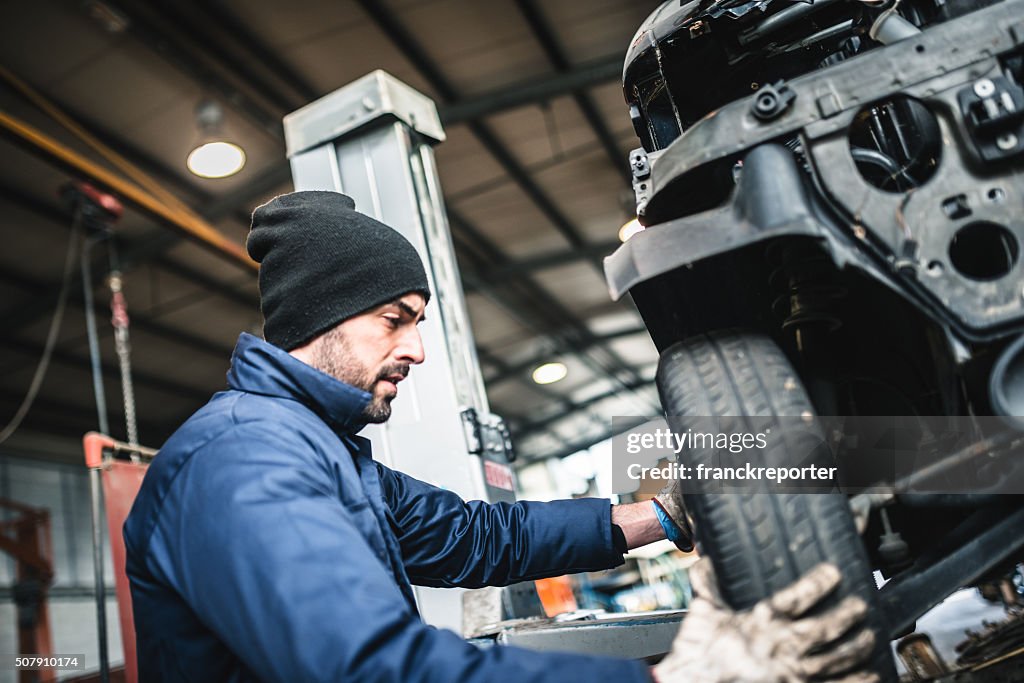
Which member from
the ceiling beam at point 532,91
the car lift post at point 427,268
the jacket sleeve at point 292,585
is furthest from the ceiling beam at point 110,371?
the jacket sleeve at point 292,585

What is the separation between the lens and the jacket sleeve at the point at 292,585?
1027mm

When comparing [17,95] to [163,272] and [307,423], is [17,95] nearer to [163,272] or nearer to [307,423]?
[163,272]

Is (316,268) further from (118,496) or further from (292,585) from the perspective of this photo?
(118,496)

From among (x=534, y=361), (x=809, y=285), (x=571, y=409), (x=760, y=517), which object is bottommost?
(x=760, y=517)

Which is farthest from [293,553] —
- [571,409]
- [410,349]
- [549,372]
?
[571,409]

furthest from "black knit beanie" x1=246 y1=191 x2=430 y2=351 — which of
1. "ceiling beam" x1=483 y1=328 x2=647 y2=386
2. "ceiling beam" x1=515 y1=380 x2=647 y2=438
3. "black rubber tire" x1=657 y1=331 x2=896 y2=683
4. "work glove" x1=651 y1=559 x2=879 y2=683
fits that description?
"ceiling beam" x1=515 y1=380 x2=647 y2=438

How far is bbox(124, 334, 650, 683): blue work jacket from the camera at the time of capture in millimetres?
1039

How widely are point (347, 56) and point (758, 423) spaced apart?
5.85 meters

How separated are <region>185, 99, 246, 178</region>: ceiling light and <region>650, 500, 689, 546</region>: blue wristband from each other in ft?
18.4

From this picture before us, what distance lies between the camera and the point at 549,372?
14883 mm

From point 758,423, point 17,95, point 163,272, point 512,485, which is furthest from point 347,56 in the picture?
point 758,423

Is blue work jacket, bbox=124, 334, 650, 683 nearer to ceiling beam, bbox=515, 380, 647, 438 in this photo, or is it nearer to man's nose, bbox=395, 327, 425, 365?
man's nose, bbox=395, 327, 425, 365

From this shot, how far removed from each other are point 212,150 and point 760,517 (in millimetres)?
6289

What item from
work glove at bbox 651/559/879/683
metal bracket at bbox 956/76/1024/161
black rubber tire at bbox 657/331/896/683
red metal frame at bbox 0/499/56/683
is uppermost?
red metal frame at bbox 0/499/56/683
